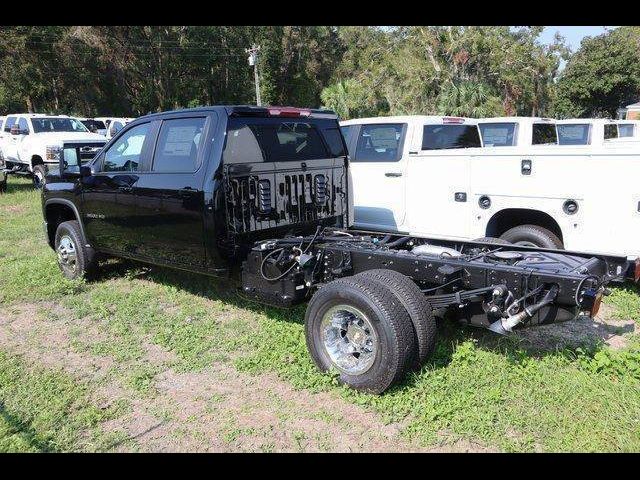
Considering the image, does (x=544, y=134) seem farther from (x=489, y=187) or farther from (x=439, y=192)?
(x=489, y=187)

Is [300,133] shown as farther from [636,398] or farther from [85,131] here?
[85,131]

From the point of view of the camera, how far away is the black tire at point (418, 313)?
3676 millimetres

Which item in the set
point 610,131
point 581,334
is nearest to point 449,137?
point 581,334

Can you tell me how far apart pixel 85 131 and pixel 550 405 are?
16.4 m

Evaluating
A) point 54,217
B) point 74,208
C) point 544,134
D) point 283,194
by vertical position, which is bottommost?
point 54,217

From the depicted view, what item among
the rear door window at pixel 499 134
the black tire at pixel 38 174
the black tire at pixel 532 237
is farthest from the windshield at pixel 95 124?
the black tire at pixel 532 237

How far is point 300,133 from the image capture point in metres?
5.42

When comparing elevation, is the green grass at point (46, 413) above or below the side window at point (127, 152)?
below

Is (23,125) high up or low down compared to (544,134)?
up

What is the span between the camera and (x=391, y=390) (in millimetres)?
3732

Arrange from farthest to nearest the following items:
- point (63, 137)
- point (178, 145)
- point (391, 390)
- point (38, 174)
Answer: point (63, 137)
point (38, 174)
point (178, 145)
point (391, 390)

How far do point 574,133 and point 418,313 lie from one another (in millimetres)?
9642

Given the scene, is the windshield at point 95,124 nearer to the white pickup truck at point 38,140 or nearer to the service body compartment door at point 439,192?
the white pickup truck at point 38,140

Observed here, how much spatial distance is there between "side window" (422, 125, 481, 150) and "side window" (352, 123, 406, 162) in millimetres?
352
